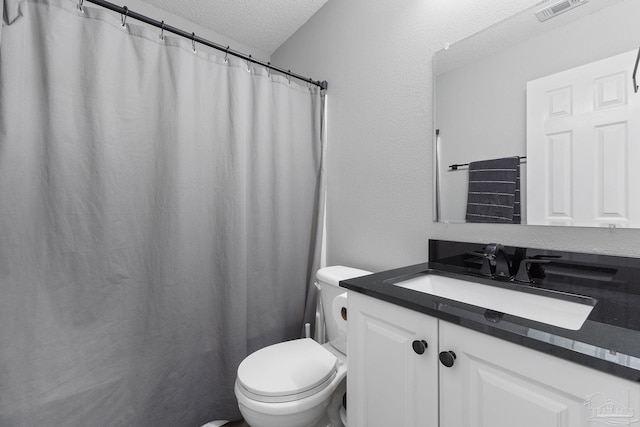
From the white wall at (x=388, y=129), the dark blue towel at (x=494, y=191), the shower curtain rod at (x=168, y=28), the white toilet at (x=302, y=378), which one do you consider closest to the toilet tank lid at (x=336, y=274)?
the white toilet at (x=302, y=378)

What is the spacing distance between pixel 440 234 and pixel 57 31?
1.79m

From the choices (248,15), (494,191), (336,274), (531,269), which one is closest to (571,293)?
(531,269)

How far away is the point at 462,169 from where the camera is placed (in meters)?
1.24

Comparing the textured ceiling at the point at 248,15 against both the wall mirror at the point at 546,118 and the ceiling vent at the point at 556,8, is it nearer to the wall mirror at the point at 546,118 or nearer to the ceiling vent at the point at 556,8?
the wall mirror at the point at 546,118

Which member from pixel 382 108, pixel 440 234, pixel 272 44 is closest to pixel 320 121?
pixel 382 108

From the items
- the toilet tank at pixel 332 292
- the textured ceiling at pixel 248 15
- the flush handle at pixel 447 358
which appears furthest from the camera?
the textured ceiling at pixel 248 15

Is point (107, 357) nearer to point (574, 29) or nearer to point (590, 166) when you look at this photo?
point (590, 166)

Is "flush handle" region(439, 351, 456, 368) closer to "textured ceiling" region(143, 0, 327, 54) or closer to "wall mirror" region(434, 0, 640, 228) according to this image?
"wall mirror" region(434, 0, 640, 228)

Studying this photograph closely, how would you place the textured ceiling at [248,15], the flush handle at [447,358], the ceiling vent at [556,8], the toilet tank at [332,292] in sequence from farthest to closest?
the textured ceiling at [248,15] < the toilet tank at [332,292] < the ceiling vent at [556,8] < the flush handle at [447,358]

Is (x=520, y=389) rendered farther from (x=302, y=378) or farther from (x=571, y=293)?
(x=302, y=378)

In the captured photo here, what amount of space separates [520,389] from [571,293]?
47cm

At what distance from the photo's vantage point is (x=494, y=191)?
114cm

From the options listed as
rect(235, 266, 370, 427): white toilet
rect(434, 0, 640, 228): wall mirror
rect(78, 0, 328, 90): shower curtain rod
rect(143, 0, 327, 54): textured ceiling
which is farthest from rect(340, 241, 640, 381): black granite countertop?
rect(143, 0, 327, 54): textured ceiling

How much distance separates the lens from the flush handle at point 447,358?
0.69 m
